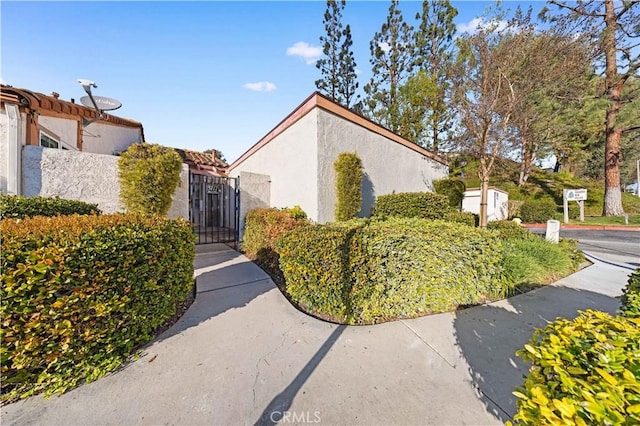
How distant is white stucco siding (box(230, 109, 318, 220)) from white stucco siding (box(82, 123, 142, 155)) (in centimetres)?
565

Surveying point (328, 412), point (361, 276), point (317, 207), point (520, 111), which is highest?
point (520, 111)

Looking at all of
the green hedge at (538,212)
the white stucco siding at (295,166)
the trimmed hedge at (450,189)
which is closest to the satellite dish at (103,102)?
the white stucco siding at (295,166)

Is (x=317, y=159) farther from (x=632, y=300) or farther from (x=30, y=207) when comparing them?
(x=632, y=300)

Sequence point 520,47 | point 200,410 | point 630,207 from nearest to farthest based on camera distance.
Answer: point 200,410, point 520,47, point 630,207

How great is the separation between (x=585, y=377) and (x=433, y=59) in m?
19.8

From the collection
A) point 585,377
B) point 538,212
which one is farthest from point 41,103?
point 538,212

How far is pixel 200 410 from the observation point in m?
1.69

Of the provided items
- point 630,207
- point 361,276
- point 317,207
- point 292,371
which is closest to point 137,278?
point 292,371

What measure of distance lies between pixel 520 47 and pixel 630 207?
15.7 m

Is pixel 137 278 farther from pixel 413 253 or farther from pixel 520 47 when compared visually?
pixel 520 47

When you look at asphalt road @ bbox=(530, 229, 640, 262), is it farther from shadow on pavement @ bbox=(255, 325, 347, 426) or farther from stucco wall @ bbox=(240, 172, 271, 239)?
stucco wall @ bbox=(240, 172, 271, 239)

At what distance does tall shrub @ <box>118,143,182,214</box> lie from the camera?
458 centimetres

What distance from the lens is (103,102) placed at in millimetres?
5531

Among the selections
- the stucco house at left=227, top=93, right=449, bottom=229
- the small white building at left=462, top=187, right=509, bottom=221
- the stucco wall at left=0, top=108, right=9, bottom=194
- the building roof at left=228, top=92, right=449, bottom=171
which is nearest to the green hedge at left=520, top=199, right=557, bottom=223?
the small white building at left=462, top=187, right=509, bottom=221
